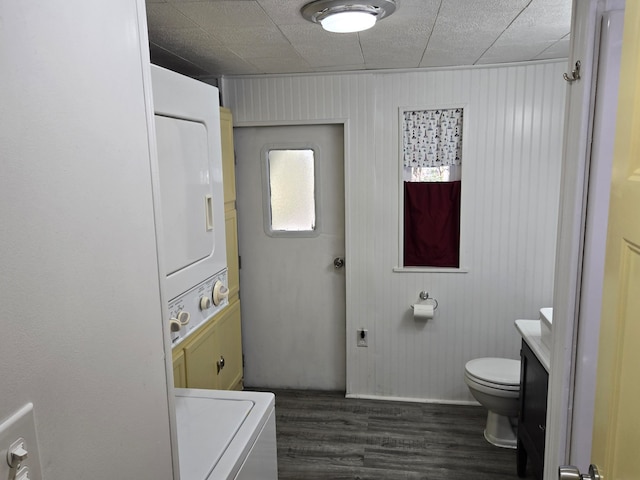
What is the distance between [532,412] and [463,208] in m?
1.35

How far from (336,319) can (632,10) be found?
9.42ft

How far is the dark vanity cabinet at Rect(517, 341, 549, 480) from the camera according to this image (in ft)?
7.04

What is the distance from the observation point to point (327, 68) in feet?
9.91

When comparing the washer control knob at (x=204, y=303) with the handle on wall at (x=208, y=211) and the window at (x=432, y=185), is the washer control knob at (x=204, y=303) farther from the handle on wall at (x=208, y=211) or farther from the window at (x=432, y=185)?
the window at (x=432, y=185)

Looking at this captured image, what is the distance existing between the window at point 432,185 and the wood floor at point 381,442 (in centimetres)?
102

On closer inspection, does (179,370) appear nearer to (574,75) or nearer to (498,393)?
(498,393)

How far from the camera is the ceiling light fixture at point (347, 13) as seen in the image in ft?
5.98

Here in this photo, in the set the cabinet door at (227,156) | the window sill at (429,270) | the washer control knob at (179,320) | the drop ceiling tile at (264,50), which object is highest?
the drop ceiling tile at (264,50)

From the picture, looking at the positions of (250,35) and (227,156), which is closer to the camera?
(250,35)

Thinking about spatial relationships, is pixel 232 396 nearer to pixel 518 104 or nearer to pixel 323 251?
pixel 323 251

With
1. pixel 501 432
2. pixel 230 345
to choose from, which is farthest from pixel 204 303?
pixel 501 432

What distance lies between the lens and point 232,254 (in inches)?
128

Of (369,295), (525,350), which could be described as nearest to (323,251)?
(369,295)

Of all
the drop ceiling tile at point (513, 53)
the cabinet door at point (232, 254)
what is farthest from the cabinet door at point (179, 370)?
the drop ceiling tile at point (513, 53)
